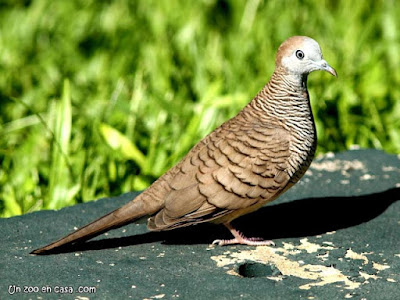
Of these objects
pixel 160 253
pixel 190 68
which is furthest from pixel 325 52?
pixel 160 253

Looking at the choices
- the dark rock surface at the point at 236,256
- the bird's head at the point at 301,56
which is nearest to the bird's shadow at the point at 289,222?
the dark rock surface at the point at 236,256

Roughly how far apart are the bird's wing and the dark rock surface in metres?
0.20

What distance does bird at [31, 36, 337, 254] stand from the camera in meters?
3.47

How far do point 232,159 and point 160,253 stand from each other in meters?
0.58

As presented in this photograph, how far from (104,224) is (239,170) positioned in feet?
2.32

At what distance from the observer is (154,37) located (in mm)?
6766

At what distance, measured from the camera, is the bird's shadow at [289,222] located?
3.68 meters

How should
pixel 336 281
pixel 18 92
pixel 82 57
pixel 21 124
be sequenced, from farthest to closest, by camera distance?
pixel 82 57 < pixel 18 92 < pixel 21 124 < pixel 336 281

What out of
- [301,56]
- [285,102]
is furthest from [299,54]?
[285,102]

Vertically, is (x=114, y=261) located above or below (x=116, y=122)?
below

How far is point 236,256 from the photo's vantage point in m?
3.48

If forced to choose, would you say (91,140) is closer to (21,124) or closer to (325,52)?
(21,124)

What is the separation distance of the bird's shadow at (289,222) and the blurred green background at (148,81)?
3.08 feet

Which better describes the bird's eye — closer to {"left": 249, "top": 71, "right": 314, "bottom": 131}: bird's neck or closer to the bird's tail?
{"left": 249, "top": 71, "right": 314, "bottom": 131}: bird's neck
